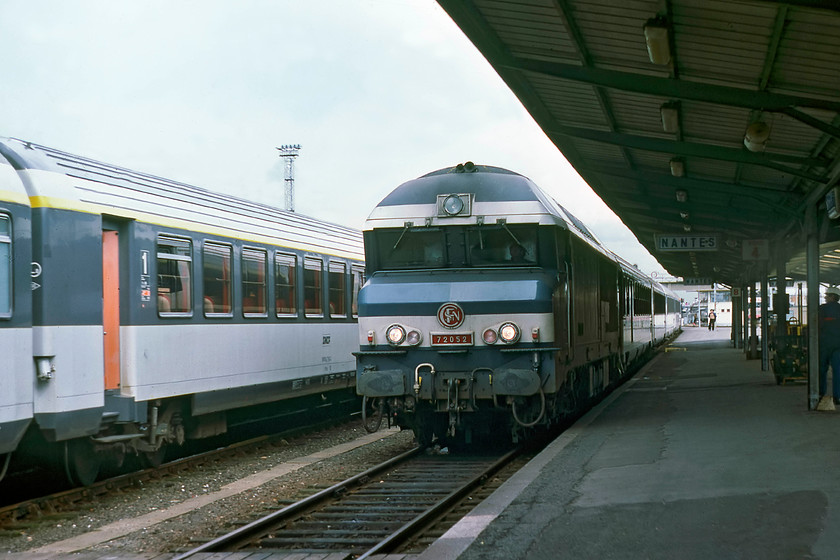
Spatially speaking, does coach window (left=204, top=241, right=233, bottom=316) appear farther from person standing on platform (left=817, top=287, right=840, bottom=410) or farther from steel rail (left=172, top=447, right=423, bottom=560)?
person standing on platform (left=817, top=287, right=840, bottom=410)

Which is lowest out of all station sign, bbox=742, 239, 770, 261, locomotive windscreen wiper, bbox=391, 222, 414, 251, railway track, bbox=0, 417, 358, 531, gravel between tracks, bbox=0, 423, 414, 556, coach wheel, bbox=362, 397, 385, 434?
gravel between tracks, bbox=0, 423, 414, 556

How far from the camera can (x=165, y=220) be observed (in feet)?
37.7

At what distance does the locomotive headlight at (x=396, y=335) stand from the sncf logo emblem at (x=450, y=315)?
458 mm

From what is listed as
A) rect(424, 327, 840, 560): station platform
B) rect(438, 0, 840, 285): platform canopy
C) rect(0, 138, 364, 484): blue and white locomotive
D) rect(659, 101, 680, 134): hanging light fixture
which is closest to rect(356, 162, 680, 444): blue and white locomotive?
rect(424, 327, 840, 560): station platform

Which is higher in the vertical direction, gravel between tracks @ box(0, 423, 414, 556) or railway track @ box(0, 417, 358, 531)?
railway track @ box(0, 417, 358, 531)

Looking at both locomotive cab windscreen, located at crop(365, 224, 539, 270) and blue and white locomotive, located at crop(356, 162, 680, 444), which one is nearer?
blue and white locomotive, located at crop(356, 162, 680, 444)

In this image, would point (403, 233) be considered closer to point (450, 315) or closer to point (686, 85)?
point (450, 315)

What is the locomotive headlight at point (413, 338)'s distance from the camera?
1131cm

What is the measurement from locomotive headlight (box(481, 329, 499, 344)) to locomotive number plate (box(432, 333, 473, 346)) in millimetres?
171

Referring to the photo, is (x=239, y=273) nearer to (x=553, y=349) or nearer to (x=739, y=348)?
(x=553, y=349)

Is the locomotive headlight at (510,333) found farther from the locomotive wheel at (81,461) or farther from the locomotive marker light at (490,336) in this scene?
the locomotive wheel at (81,461)

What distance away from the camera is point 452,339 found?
11.2 meters

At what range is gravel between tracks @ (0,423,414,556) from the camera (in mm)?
8219

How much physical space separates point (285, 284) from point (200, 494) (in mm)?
4866
